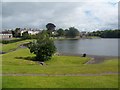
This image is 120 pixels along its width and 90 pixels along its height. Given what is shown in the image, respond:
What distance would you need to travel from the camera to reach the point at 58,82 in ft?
61.0

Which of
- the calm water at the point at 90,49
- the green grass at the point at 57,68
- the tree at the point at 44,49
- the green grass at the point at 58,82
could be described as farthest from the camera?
the calm water at the point at 90,49

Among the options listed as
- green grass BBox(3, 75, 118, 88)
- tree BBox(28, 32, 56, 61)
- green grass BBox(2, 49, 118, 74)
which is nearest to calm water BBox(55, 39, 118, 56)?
tree BBox(28, 32, 56, 61)

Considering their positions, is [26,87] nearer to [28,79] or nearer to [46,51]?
[28,79]

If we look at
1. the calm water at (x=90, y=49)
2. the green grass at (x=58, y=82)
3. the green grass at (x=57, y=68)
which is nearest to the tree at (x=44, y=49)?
the green grass at (x=57, y=68)

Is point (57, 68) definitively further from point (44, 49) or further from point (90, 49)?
point (90, 49)

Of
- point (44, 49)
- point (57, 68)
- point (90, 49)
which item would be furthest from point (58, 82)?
point (90, 49)

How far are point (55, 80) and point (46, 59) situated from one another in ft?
111

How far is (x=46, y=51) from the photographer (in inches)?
2106

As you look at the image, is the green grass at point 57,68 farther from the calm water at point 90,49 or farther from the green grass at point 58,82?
the calm water at point 90,49

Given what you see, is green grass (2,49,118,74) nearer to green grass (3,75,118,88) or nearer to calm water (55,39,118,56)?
green grass (3,75,118,88)

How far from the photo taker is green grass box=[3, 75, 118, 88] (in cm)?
1750

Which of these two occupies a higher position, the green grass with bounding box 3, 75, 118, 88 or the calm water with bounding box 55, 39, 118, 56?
the green grass with bounding box 3, 75, 118, 88

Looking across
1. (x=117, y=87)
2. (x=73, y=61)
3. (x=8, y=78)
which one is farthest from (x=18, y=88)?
(x=73, y=61)

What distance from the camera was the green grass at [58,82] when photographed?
57.4 feet
